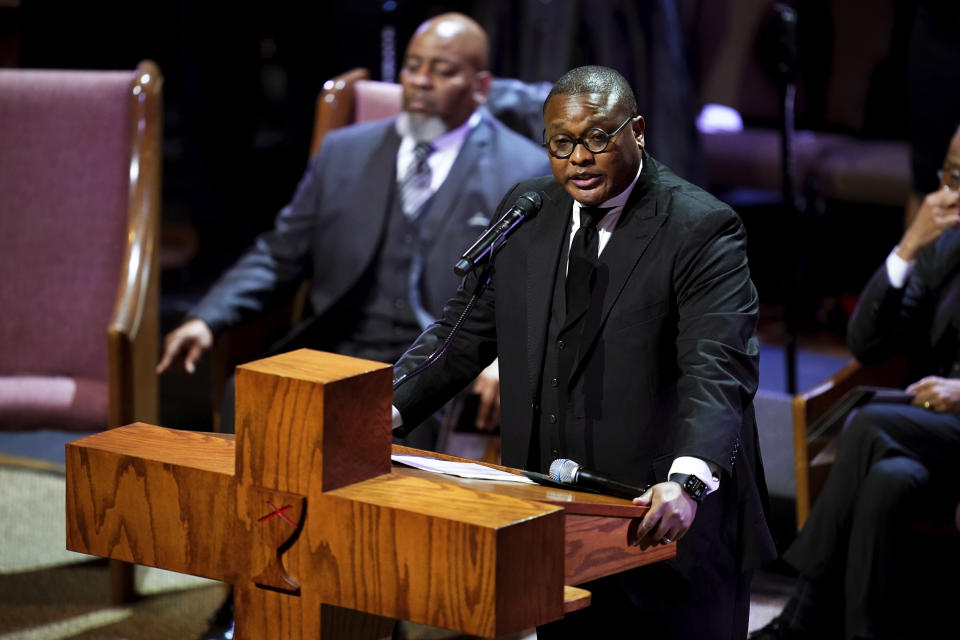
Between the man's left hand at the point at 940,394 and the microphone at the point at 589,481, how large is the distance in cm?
136

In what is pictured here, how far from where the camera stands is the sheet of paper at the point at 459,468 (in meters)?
1.59

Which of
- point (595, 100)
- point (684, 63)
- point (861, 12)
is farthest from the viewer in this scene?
point (861, 12)

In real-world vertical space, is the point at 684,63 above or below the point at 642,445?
above

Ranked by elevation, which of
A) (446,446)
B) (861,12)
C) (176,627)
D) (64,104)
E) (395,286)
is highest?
(861,12)

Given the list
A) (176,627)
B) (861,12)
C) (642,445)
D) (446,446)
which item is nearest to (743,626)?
(642,445)

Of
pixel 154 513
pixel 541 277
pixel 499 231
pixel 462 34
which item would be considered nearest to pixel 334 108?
pixel 462 34

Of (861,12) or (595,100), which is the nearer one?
(595,100)

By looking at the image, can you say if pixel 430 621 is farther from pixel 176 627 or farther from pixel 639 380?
pixel 176 627

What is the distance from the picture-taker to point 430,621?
1.35m

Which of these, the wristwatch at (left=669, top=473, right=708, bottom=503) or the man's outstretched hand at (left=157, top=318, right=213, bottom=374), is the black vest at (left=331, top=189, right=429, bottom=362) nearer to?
the man's outstretched hand at (left=157, top=318, right=213, bottom=374)

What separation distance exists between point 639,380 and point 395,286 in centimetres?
156

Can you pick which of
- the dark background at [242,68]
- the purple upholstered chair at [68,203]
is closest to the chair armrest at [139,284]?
the purple upholstered chair at [68,203]

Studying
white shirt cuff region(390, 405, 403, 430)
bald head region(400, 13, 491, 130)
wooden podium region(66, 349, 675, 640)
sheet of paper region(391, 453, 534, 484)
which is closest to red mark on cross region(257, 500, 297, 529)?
wooden podium region(66, 349, 675, 640)

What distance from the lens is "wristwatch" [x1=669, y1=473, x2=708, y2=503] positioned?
170 cm
